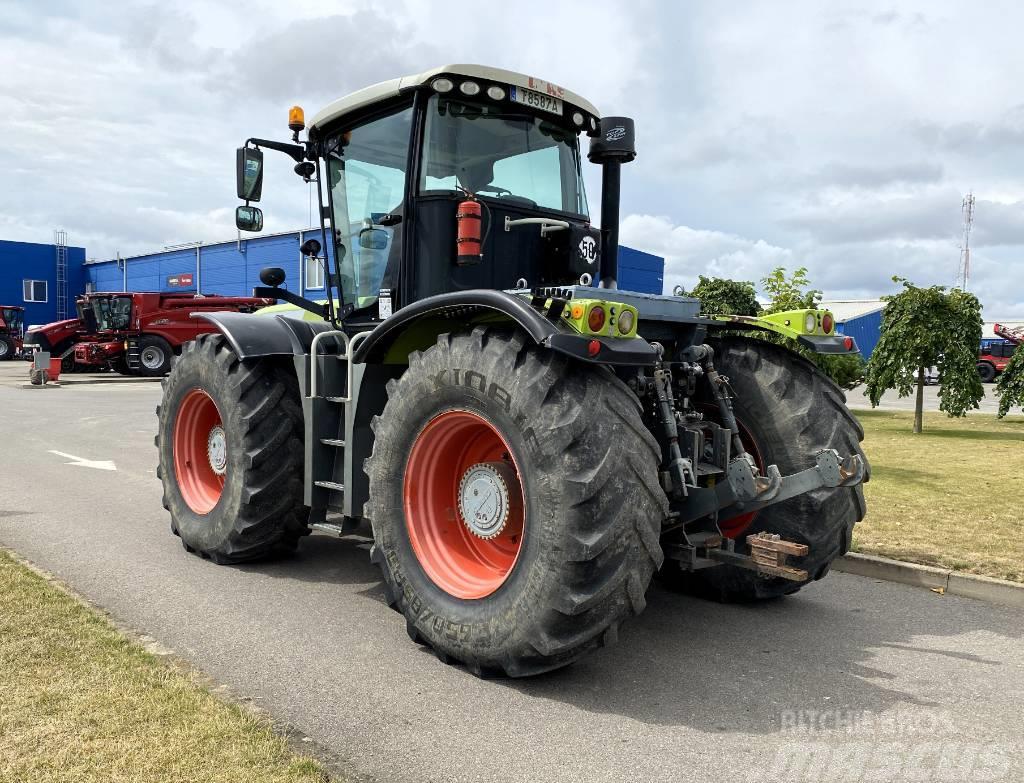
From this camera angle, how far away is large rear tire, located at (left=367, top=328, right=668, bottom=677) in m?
3.46

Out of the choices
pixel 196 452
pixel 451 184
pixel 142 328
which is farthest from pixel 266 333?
pixel 142 328

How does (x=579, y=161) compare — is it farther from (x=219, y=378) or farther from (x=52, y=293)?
(x=52, y=293)

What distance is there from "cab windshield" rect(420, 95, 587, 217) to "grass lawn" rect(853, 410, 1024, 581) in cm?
337

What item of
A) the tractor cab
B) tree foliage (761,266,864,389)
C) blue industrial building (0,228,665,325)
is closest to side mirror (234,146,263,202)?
the tractor cab

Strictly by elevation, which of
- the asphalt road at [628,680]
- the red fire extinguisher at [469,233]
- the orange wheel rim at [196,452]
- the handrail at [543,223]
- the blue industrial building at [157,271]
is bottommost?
the asphalt road at [628,680]

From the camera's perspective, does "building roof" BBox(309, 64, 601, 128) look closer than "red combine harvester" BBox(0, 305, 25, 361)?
Yes

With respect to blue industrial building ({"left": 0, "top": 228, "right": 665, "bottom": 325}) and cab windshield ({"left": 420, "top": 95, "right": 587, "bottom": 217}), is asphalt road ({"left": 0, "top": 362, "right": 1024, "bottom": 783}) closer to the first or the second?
cab windshield ({"left": 420, "top": 95, "right": 587, "bottom": 217})

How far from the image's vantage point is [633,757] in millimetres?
3061

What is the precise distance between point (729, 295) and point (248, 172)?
1831 centimetres

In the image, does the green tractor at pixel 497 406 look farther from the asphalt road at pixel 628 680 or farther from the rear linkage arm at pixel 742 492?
the asphalt road at pixel 628 680

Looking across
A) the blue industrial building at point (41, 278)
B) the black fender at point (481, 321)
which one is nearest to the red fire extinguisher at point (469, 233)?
the black fender at point (481, 321)

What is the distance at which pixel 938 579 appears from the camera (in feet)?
17.7

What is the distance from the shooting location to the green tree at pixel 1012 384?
17.9m

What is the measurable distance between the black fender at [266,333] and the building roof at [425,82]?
4.32ft
